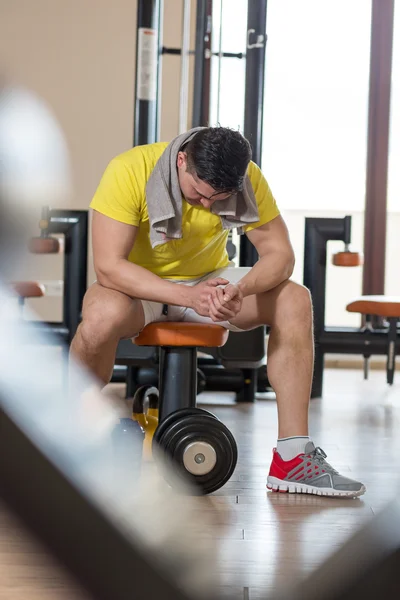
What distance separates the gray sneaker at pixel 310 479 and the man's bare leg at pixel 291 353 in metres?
0.06

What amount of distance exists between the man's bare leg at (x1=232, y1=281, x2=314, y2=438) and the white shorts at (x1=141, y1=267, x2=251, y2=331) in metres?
0.12

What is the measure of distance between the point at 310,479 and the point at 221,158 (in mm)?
762

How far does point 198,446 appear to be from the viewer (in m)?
1.73

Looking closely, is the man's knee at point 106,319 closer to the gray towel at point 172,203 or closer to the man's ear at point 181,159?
A: the gray towel at point 172,203

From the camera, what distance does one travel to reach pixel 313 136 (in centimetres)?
482

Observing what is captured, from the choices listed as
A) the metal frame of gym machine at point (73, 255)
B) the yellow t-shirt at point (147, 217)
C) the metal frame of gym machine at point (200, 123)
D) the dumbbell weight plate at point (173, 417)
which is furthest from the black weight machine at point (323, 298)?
the dumbbell weight plate at point (173, 417)

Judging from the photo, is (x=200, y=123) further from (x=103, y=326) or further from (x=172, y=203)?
(x=103, y=326)

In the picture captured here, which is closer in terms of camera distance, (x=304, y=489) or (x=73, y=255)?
(x=304, y=489)

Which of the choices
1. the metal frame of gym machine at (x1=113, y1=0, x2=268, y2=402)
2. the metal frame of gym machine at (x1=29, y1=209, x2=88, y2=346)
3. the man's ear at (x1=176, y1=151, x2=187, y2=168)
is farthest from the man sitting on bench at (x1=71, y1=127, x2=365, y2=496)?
the metal frame of gym machine at (x1=29, y1=209, x2=88, y2=346)

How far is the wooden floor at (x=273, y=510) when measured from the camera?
3.87 ft

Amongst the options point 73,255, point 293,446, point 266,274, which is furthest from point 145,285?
point 73,255

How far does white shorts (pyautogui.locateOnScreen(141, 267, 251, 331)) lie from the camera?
6.18 feet

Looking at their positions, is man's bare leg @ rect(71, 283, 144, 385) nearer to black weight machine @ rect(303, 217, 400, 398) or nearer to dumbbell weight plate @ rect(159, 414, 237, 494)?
dumbbell weight plate @ rect(159, 414, 237, 494)

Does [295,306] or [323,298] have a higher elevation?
[295,306]
